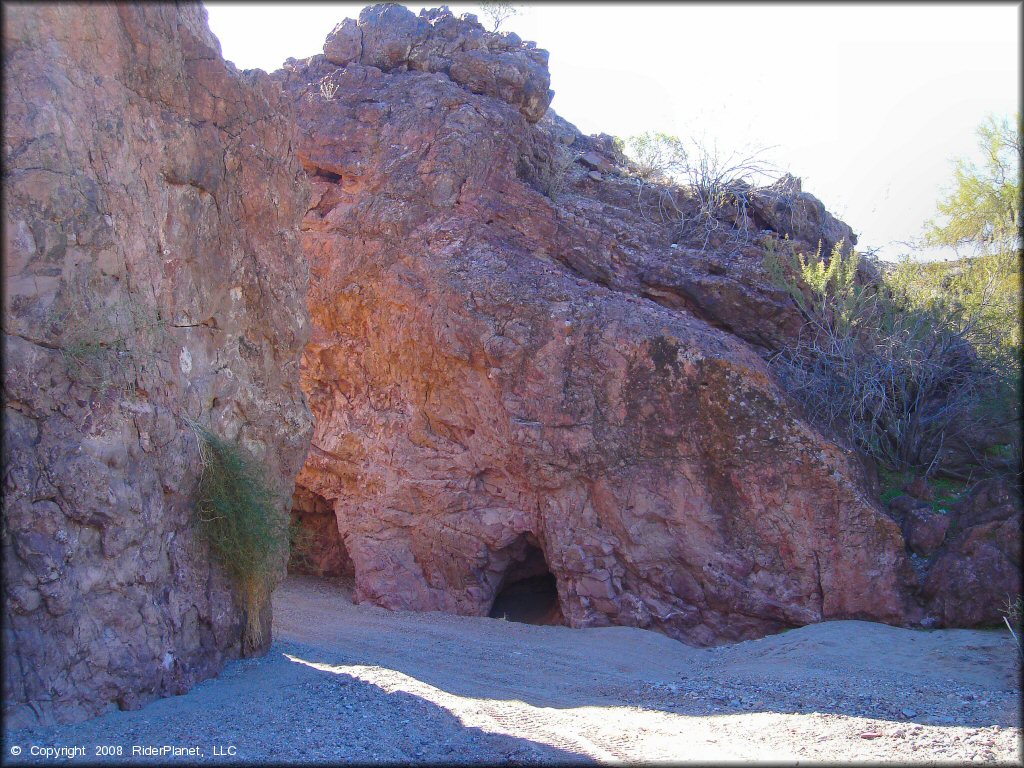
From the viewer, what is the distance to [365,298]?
33.9 feet

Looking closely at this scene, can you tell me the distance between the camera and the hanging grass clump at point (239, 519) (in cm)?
607

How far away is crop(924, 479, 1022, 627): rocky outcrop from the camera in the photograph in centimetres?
810

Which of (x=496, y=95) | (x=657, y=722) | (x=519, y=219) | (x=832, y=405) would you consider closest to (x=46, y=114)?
(x=657, y=722)

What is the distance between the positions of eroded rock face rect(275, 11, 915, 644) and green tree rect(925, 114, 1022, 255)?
10.8ft

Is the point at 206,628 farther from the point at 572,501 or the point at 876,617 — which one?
the point at 876,617

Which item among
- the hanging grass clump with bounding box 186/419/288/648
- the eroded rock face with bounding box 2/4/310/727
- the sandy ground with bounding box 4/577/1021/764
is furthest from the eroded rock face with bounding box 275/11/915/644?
the hanging grass clump with bounding box 186/419/288/648

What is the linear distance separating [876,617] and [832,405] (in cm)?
228

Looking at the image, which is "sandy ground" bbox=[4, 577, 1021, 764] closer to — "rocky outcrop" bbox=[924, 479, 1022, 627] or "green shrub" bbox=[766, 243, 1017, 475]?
"rocky outcrop" bbox=[924, 479, 1022, 627]

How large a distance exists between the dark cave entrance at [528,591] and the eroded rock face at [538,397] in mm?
277

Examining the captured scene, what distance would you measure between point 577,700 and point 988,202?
895cm

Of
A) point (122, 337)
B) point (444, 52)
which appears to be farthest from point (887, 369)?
point (122, 337)

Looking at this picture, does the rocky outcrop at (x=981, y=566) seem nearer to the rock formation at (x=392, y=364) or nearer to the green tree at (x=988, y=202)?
the rock formation at (x=392, y=364)

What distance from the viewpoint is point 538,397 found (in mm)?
9648

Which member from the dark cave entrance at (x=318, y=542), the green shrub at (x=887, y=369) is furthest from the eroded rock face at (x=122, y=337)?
the green shrub at (x=887, y=369)
